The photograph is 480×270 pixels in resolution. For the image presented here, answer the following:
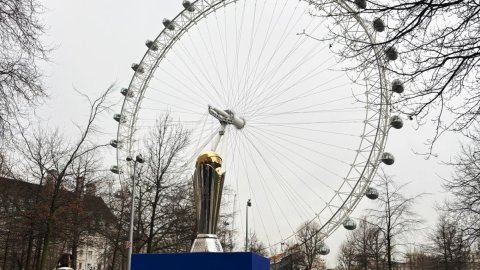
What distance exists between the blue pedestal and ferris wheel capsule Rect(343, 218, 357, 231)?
50.3 feet

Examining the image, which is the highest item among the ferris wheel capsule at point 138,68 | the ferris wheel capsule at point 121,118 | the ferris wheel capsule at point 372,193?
the ferris wheel capsule at point 138,68

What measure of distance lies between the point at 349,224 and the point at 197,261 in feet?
54.2

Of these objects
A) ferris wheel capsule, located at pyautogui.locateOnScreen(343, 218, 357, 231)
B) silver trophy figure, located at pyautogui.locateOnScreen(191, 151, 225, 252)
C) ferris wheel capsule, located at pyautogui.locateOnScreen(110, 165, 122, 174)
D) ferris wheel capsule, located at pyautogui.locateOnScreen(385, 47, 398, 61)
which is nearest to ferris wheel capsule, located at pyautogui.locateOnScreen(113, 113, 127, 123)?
ferris wheel capsule, located at pyautogui.locateOnScreen(110, 165, 122, 174)

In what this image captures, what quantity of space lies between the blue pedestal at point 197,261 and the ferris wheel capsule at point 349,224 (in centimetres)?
1532

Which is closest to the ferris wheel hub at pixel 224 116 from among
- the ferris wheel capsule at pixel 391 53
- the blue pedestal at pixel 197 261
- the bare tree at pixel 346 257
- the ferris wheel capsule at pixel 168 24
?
the ferris wheel capsule at pixel 168 24

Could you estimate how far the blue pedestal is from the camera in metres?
10.1

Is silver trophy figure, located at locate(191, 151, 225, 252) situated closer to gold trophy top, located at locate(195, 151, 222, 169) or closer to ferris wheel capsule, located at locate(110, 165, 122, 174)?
gold trophy top, located at locate(195, 151, 222, 169)

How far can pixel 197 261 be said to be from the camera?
10430mm

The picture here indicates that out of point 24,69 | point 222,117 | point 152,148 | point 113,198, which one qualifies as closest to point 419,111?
point 24,69

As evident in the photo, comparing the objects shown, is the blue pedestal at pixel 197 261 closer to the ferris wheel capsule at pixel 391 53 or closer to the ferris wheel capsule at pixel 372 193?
A: the ferris wheel capsule at pixel 391 53

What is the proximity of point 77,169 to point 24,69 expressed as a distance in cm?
1598

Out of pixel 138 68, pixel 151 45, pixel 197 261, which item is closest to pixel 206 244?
pixel 197 261

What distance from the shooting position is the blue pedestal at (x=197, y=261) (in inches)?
398

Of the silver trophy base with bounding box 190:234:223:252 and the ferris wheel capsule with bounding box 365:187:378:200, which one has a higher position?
the ferris wheel capsule with bounding box 365:187:378:200
